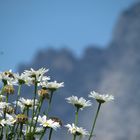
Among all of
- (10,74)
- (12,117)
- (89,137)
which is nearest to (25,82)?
(10,74)

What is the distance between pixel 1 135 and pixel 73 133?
89 cm

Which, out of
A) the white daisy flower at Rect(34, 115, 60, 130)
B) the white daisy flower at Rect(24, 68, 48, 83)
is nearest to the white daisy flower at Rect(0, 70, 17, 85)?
the white daisy flower at Rect(24, 68, 48, 83)

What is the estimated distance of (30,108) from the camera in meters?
6.95

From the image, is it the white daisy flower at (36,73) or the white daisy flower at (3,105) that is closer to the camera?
the white daisy flower at (3,105)

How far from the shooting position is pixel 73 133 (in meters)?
6.59

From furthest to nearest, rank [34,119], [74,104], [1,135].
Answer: [74,104]
[34,119]
[1,135]

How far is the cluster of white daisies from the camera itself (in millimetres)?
6258

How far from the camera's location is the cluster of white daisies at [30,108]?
6258mm

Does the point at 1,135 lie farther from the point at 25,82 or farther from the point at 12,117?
the point at 25,82

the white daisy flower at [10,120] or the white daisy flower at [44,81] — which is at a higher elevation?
the white daisy flower at [44,81]

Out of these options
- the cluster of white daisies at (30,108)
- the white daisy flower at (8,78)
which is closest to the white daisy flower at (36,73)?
the cluster of white daisies at (30,108)

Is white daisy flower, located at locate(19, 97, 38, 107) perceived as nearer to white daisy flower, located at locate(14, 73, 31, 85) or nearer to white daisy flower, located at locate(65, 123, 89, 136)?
white daisy flower, located at locate(14, 73, 31, 85)

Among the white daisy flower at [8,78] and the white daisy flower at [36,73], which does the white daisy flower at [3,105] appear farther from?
the white daisy flower at [36,73]

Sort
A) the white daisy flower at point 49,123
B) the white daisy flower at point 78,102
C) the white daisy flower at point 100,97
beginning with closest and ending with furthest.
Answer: the white daisy flower at point 49,123, the white daisy flower at point 78,102, the white daisy flower at point 100,97
